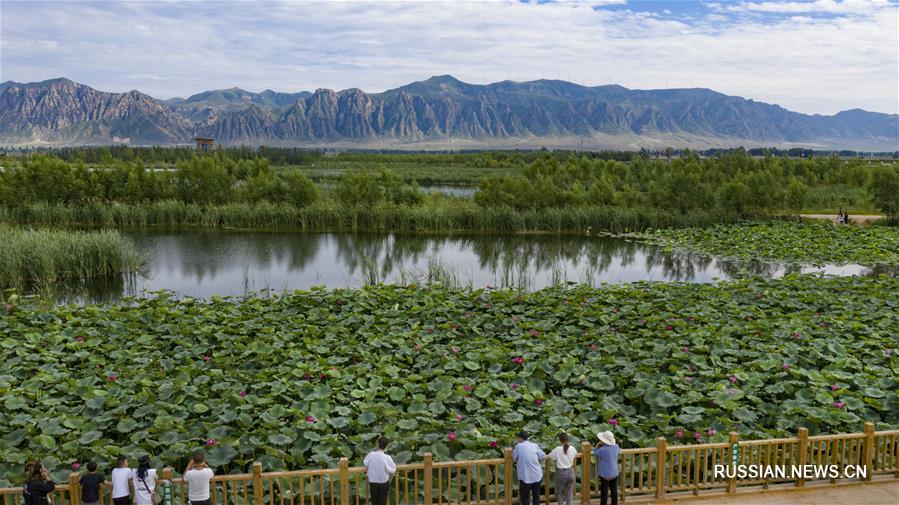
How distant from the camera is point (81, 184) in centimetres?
3916

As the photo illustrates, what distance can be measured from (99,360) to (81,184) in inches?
1218

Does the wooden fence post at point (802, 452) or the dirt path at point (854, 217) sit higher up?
the dirt path at point (854, 217)

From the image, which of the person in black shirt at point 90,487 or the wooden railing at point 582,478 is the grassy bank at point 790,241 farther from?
the person in black shirt at point 90,487

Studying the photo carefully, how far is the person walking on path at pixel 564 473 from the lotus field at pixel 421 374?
1377 mm

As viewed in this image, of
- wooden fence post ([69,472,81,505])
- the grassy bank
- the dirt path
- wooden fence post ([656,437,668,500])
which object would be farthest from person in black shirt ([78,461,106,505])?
the dirt path

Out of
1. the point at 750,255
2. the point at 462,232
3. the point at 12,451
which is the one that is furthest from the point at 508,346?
the point at 462,232

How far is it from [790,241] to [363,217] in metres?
21.5

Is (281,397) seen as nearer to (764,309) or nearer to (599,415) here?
(599,415)

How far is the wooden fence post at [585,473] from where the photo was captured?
797 centimetres

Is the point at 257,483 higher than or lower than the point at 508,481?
higher

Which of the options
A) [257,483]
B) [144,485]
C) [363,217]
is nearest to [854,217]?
[363,217]

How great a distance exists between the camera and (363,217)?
1501 inches

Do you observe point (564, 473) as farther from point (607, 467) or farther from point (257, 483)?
point (257, 483)

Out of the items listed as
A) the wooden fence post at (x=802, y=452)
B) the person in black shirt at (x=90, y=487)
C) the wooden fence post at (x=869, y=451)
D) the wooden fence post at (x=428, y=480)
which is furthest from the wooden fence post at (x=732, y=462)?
the person in black shirt at (x=90, y=487)
